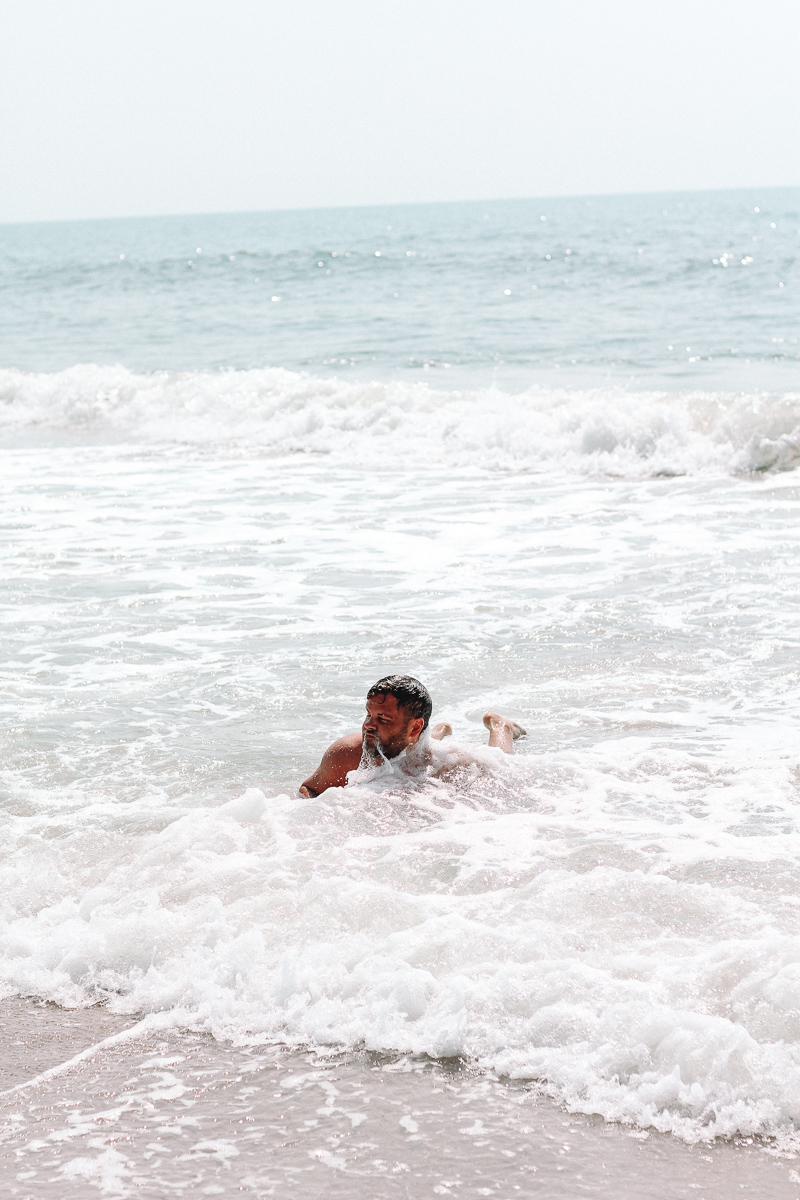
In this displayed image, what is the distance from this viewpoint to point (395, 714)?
5.10 meters

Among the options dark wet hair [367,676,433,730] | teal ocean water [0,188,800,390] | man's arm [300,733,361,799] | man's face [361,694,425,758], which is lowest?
man's arm [300,733,361,799]

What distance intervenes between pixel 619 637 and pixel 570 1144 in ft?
15.5

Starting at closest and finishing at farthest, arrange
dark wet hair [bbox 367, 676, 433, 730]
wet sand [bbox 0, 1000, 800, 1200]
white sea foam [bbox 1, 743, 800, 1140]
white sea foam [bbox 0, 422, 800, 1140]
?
1. wet sand [bbox 0, 1000, 800, 1200]
2. white sea foam [bbox 1, 743, 800, 1140]
3. white sea foam [bbox 0, 422, 800, 1140]
4. dark wet hair [bbox 367, 676, 433, 730]

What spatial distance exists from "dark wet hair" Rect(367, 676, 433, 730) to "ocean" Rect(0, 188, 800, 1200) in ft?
1.22

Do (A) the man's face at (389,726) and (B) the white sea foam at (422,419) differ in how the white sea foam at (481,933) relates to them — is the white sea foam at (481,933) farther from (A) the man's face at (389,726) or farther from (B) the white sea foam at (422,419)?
(B) the white sea foam at (422,419)

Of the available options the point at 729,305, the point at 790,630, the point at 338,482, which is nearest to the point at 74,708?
the point at 790,630

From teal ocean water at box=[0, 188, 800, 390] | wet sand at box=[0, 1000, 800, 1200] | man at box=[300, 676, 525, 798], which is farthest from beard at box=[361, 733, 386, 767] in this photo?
teal ocean water at box=[0, 188, 800, 390]

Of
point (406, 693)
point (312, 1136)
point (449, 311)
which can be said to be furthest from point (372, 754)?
point (449, 311)

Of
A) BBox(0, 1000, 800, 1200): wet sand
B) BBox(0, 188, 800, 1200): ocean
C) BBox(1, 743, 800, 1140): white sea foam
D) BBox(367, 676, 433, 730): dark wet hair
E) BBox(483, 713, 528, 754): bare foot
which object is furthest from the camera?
BBox(483, 713, 528, 754): bare foot

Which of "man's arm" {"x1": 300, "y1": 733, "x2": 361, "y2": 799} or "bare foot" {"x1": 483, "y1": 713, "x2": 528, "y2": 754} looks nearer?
"man's arm" {"x1": 300, "y1": 733, "x2": 361, "y2": 799}

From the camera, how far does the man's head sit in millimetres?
5039

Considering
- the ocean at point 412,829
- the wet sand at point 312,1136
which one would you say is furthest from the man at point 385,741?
the wet sand at point 312,1136

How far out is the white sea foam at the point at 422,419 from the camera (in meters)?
14.3

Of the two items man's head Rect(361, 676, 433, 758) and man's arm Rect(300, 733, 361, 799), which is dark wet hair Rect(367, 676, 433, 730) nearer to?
man's head Rect(361, 676, 433, 758)
